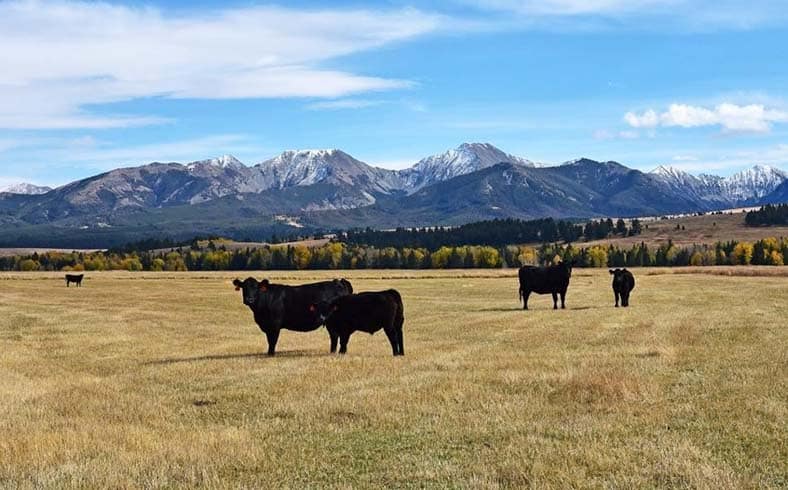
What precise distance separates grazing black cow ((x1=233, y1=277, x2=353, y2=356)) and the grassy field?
0.92 meters

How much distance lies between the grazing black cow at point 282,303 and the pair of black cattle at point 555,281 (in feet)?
66.3

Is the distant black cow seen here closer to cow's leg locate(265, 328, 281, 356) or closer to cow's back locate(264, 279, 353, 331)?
cow's back locate(264, 279, 353, 331)

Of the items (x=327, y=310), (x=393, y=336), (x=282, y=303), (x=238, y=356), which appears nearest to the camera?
(x=393, y=336)

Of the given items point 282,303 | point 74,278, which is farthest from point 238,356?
point 74,278

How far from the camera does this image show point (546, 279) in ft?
149

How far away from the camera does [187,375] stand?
794 inches

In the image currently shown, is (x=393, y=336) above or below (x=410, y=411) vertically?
above

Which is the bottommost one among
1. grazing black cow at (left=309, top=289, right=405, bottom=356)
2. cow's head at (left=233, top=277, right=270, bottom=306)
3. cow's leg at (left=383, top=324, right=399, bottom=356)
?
cow's leg at (left=383, top=324, right=399, bottom=356)

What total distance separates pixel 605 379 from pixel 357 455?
6.55m

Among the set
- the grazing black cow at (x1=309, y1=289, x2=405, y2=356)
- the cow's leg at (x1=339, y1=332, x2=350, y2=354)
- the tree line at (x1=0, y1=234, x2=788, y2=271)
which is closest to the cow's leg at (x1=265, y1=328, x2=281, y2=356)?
the grazing black cow at (x1=309, y1=289, x2=405, y2=356)

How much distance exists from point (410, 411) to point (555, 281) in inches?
1245

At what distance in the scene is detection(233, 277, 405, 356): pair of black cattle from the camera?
933 inches

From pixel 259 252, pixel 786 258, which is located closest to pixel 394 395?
pixel 786 258

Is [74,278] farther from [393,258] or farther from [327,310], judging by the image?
[393,258]
